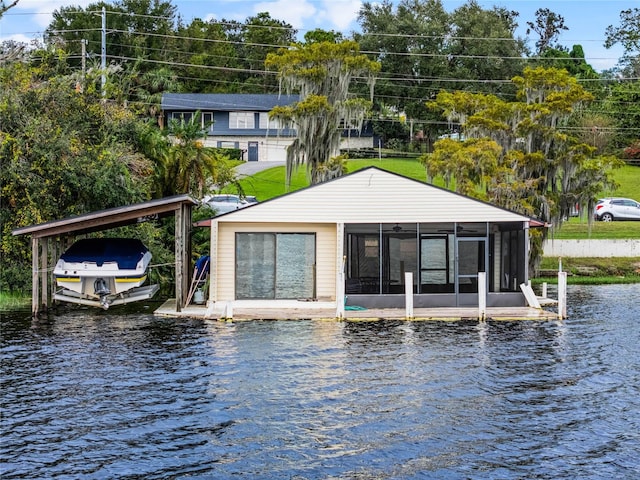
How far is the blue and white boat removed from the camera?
2917cm

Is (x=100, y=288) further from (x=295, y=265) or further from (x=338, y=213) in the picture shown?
(x=338, y=213)

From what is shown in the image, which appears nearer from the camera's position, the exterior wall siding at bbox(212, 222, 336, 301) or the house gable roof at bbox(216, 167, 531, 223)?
the house gable roof at bbox(216, 167, 531, 223)

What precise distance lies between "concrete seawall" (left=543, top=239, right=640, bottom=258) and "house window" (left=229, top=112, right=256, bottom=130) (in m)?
38.8

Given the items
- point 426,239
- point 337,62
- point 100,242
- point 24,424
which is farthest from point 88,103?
point 24,424

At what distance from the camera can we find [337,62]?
145 ft

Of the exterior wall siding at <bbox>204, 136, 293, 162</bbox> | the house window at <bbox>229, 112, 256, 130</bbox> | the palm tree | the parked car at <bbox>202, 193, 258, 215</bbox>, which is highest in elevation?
the house window at <bbox>229, 112, 256, 130</bbox>

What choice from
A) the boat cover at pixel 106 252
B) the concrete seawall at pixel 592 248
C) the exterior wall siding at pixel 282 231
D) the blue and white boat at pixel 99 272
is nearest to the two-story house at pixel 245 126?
the concrete seawall at pixel 592 248

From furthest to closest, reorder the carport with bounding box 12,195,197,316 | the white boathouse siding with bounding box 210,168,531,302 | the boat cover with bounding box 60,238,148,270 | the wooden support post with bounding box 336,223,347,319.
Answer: the white boathouse siding with bounding box 210,168,531,302 < the boat cover with bounding box 60,238,148,270 < the carport with bounding box 12,195,197,316 < the wooden support post with bounding box 336,223,347,319

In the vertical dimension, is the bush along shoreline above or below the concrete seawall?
below

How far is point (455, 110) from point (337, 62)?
653cm

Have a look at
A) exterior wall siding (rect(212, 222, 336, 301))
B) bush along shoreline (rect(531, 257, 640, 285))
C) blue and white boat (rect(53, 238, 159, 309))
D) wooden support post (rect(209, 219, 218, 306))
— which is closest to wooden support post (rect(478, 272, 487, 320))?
exterior wall siding (rect(212, 222, 336, 301))

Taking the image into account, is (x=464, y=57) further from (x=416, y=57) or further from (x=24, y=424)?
(x=24, y=424)

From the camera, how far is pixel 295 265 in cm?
3059

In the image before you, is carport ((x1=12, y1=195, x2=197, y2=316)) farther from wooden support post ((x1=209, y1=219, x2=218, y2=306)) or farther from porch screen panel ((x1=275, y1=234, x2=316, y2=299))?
porch screen panel ((x1=275, y1=234, x2=316, y2=299))
